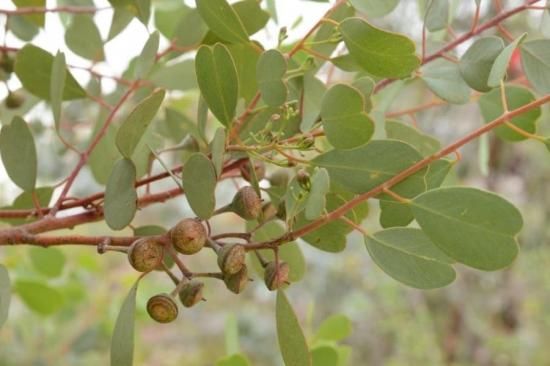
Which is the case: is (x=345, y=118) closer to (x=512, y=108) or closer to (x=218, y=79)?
(x=218, y=79)

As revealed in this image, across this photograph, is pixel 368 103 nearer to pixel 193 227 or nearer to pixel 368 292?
pixel 193 227

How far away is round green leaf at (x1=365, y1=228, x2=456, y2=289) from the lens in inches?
18.3

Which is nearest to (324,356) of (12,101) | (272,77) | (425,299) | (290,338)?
(290,338)

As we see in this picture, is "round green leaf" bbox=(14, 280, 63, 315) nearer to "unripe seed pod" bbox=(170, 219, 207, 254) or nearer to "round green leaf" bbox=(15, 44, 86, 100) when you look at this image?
"round green leaf" bbox=(15, 44, 86, 100)

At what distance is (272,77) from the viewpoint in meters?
0.47

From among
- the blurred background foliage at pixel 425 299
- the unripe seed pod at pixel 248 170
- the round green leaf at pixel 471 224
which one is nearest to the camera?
the round green leaf at pixel 471 224

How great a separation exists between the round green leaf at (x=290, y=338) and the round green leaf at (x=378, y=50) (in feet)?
0.52

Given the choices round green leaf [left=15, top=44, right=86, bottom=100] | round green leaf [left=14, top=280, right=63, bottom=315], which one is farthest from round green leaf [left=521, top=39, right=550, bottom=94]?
round green leaf [left=14, top=280, right=63, bottom=315]

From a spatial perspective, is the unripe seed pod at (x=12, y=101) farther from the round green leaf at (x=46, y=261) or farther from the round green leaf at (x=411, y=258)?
the round green leaf at (x=411, y=258)

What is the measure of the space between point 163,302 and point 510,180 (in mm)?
2467

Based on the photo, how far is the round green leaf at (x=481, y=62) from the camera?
0.50 metres

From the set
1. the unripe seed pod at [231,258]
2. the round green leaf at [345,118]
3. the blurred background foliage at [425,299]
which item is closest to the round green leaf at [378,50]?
the round green leaf at [345,118]

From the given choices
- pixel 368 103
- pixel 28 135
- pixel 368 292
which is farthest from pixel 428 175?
pixel 368 292

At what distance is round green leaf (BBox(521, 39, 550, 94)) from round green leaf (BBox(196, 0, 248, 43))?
0.64 ft
